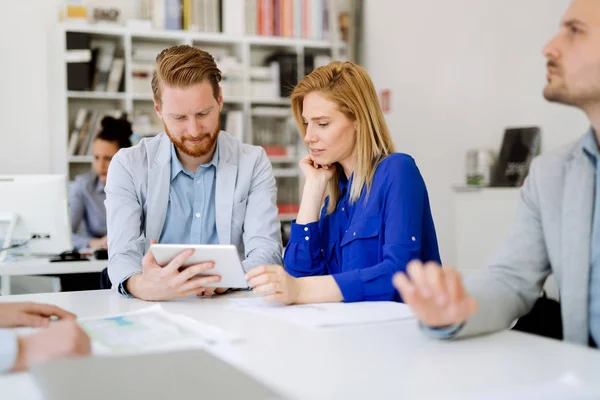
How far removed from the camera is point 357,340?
116cm

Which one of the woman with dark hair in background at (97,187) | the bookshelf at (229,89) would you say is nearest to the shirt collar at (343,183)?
the woman with dark hair in background at (97,187)

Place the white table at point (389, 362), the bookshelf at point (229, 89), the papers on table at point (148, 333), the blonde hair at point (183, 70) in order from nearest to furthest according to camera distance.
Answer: the white table at point (389, 362), the papers on table at point (148, 333), the blonde hair at point (183, 70), the bookshelf at point (229, 89)

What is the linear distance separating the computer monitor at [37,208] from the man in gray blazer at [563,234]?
208 centimetres

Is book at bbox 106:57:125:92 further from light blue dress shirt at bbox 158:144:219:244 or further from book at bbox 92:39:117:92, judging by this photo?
light blue dress shirt at bbox 158:144:219:244

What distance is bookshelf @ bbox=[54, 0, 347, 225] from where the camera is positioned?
4805 mm

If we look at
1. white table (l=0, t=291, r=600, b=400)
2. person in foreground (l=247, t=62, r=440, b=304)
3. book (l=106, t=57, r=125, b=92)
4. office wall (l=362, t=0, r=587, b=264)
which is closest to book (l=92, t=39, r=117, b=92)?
book (l=106, t=57, r=125, b=92)

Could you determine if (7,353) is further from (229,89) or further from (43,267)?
(229,89)

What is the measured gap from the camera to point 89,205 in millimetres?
4270

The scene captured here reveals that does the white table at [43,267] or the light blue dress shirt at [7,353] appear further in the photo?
the white table at [43,267]

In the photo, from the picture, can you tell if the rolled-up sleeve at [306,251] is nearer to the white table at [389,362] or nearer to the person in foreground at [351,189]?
the person in foreground at [351,189]

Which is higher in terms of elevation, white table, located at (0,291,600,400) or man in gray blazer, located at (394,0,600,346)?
man in gray blazer, located at (394,0,600,346)

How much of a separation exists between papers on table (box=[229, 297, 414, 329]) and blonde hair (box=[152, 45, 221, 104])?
2.83 ft

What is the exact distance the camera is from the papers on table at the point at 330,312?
1.29 metres

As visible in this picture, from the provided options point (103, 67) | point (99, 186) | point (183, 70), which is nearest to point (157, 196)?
point (183, 70)
